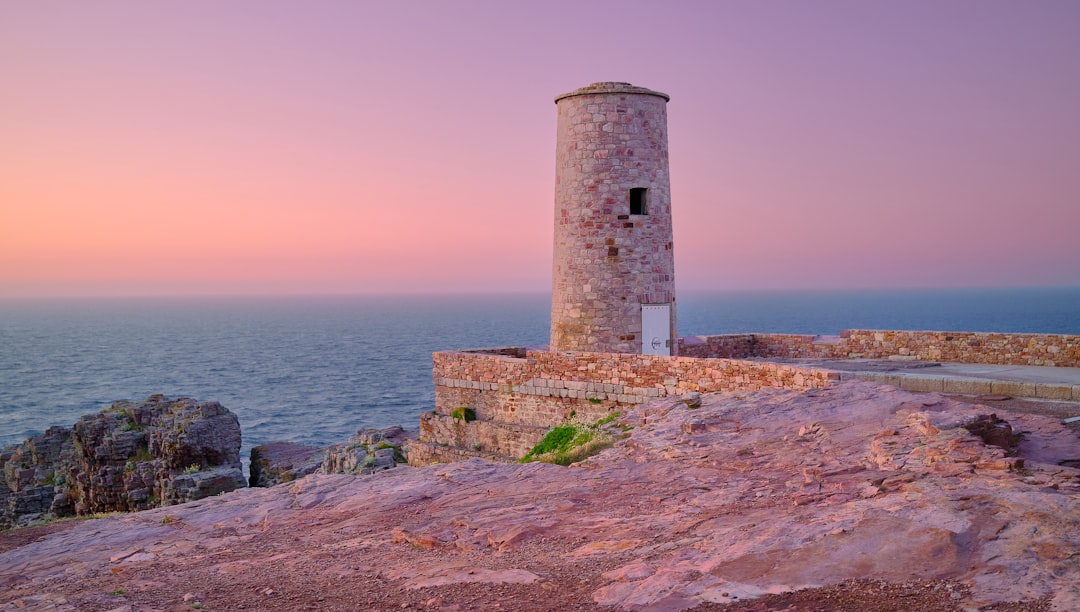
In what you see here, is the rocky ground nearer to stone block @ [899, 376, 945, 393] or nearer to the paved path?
the paved path

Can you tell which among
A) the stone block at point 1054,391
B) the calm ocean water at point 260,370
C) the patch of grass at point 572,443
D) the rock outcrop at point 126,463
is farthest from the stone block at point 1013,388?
the calm ocean water at point 260,370

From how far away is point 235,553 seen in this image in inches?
417

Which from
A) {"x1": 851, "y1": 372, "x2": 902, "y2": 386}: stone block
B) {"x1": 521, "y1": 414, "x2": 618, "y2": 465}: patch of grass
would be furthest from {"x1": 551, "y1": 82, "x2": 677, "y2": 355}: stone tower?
{"x1": 851, "y1": 372, "x2": 902, "y2": 386}: stone block

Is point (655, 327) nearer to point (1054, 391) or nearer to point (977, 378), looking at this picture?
point (977, 378)

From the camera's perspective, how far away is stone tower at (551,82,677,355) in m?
22.0

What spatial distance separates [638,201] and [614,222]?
3.23 ft

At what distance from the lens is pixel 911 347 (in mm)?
22953

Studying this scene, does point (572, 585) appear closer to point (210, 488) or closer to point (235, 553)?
point (235, 553)

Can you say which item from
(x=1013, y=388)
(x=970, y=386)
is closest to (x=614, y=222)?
(x=970, y=386)

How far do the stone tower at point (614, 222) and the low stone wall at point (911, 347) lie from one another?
304cm

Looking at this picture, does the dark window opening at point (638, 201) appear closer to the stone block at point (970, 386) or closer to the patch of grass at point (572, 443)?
the patch of grass at point (572, 443)

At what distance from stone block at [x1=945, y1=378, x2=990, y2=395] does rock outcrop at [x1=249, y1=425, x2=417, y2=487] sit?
1448cm

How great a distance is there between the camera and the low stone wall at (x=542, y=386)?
16750mm

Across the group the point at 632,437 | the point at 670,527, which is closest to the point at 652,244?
the point at 632,437
